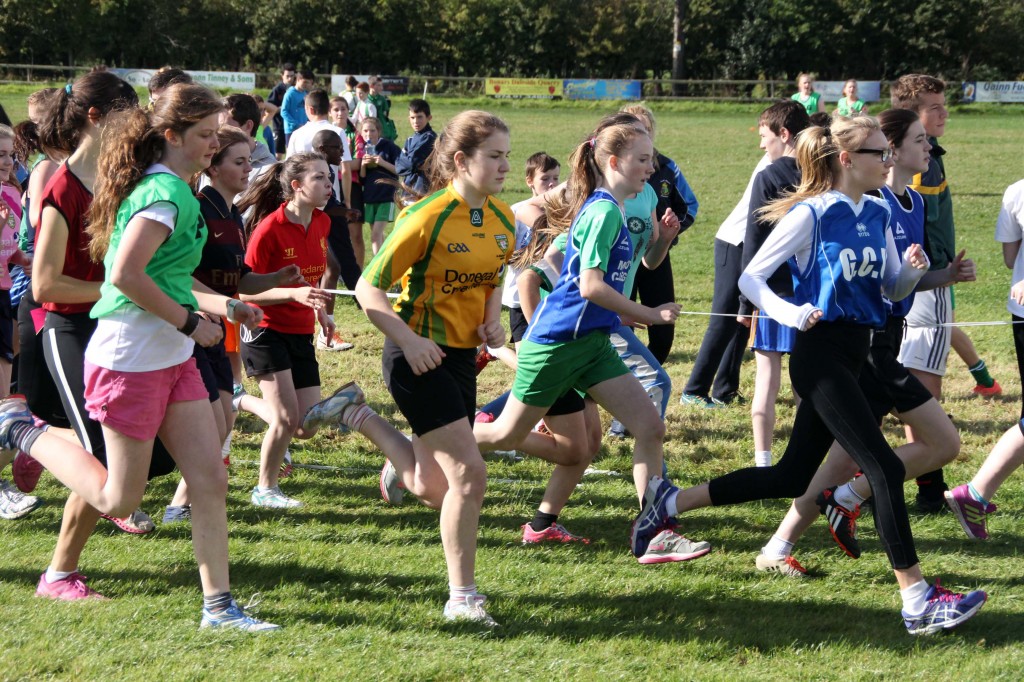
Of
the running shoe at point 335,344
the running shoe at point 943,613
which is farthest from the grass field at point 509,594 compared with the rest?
the running shoe at point 335,344

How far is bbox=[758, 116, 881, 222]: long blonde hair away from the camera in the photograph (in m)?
4.41

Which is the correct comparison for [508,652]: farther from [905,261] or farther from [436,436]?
[905,261]

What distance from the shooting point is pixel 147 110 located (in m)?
4.22

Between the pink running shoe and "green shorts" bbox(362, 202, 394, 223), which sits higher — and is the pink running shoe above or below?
below

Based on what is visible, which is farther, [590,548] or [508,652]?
[590,548]

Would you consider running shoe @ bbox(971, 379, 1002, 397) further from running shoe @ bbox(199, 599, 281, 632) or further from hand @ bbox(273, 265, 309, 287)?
running shoe @ bbox(199, 599, 281, 632)

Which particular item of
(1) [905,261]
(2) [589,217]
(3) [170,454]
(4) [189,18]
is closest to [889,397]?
(1) [905,261]

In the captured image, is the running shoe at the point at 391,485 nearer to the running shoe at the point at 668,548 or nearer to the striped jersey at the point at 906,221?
the running shoe at the point at 668,548

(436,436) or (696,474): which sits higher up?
(436,436)

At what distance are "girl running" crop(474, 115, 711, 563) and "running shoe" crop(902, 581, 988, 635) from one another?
0.87m

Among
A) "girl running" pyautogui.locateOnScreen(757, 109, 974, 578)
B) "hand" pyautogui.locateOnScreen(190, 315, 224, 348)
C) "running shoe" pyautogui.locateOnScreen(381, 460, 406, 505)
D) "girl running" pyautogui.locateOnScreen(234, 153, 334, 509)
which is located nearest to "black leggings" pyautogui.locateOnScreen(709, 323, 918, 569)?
"girl running" pyautogui.locateOnScreen(757, 109, 974, 578)

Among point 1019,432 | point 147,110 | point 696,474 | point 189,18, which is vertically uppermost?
point 189,18

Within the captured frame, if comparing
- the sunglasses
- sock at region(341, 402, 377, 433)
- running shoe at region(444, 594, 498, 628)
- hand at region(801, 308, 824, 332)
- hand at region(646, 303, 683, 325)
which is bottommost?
running shoe at region(444, 594, 498, 628)

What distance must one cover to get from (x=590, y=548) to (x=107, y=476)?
2131 millimetres
